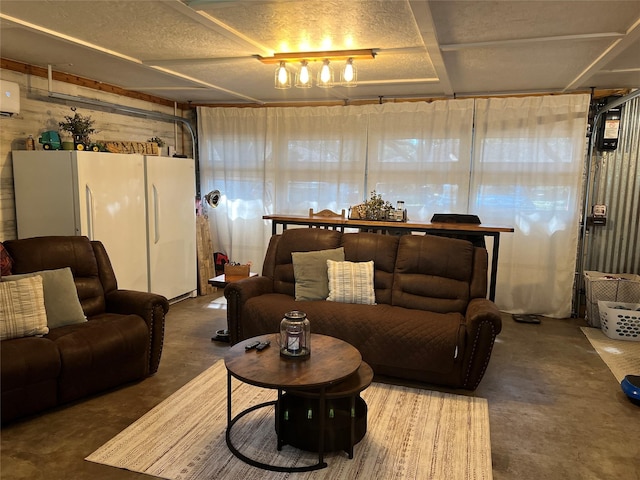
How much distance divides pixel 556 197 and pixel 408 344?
283 centimetres

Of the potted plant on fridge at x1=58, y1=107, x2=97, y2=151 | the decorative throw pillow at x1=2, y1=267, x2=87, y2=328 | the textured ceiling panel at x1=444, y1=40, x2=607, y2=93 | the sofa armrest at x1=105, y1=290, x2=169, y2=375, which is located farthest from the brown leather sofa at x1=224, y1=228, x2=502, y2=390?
the potted plant on fridge at x1=58, y1=107, x2=97, y2=151

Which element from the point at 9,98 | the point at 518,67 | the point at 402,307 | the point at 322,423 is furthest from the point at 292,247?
the point at 9,98

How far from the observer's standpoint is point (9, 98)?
12.5 feet

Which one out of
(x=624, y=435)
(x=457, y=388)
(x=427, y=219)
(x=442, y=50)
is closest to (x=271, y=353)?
(x=457, y=388)

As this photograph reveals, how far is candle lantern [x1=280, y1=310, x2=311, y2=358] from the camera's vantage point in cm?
251

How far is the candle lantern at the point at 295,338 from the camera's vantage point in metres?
2.51

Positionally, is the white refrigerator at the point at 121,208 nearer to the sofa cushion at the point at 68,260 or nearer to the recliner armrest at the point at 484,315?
the sofa cushion at the point at 68,260

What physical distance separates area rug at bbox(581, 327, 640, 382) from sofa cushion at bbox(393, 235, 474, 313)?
1.36m

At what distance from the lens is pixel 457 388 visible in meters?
3.26

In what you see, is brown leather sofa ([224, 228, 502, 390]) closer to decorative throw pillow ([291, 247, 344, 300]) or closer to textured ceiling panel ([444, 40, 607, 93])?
decorative throw pillow ([291, 247, 344, 300])

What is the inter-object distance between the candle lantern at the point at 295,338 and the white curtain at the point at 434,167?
10.3 feet

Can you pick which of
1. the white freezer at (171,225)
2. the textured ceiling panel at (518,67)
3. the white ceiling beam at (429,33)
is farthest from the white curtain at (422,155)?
the white freezer at (171,225)

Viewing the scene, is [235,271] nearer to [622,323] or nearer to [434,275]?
[434,275]

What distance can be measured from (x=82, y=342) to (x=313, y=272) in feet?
5.82
